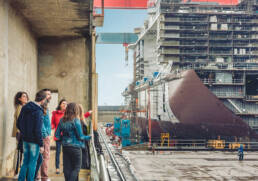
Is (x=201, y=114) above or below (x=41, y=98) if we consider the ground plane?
below

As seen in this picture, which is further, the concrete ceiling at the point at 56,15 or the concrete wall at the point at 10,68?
the concrete ceiling at the point at 56,15

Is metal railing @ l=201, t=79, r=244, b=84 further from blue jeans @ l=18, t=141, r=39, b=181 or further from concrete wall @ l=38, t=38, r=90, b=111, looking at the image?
blue jeans @ l=18, t=141, r=39, b=181

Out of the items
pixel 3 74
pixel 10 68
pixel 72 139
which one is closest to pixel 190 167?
pixel 10 68

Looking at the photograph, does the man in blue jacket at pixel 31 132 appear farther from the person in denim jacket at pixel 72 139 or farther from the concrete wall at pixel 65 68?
the concrete wall at pixel 65 68

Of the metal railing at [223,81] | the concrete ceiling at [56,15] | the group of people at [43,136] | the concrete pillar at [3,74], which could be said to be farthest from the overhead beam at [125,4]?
the group of people at [43,136]

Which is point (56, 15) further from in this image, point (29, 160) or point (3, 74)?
point (29, 160)

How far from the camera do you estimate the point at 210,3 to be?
168 feet

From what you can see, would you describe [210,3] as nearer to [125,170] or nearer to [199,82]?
[199,82]

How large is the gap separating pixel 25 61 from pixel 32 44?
1051 mm

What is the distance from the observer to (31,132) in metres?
4.16

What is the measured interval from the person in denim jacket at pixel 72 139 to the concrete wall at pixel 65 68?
14.7ft

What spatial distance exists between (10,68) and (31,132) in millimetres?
2187

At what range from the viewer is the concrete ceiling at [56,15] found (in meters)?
6.35

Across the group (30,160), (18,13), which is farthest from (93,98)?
(30,160)
